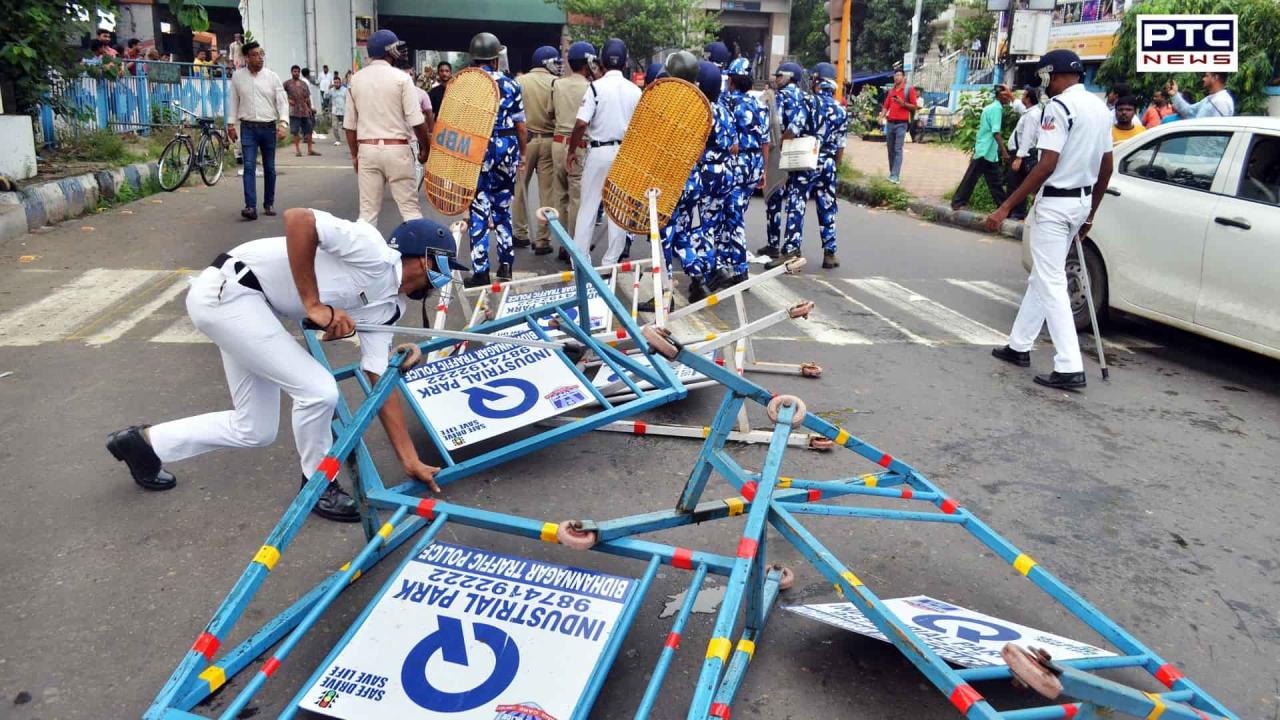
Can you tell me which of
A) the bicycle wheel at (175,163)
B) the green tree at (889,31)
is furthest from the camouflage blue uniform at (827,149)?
the green tree at (889,31)

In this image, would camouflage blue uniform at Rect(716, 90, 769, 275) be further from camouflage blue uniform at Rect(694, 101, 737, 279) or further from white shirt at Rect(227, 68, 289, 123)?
white shirt at Rect(227, 68, 289, 123)

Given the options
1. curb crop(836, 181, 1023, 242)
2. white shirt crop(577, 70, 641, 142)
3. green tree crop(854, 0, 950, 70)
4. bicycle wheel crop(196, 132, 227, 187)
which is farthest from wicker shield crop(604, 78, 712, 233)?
green tree crop(854, 0, 950, 70)

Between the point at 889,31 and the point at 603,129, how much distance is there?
39937 millimetres

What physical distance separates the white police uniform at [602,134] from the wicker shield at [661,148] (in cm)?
147

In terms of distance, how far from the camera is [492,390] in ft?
14.2

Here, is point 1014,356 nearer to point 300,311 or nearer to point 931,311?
point 931,311

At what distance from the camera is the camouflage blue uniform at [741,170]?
7.90 metres

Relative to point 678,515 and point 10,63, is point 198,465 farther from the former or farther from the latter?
point 10,63

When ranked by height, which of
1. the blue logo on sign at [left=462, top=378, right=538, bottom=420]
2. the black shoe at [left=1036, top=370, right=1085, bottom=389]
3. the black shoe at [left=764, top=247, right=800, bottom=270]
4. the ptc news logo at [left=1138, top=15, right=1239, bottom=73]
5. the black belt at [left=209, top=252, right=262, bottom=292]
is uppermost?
the ptc news logo at [left=1138, top=15, right=1239, bottom=73]

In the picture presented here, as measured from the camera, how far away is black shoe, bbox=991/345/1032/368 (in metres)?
6.24

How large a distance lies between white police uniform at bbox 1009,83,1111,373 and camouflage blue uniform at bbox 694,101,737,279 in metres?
2.55

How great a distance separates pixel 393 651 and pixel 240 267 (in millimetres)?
1543

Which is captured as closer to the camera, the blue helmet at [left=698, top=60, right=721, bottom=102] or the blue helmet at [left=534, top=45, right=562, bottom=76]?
the blue helmet at [left=698, top=60, right=721, bottom=102]

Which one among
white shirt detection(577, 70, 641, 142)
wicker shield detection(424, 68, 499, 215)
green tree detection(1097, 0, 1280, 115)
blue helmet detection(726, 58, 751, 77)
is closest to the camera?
wicker shield detection(424, 68, 499, 215)
